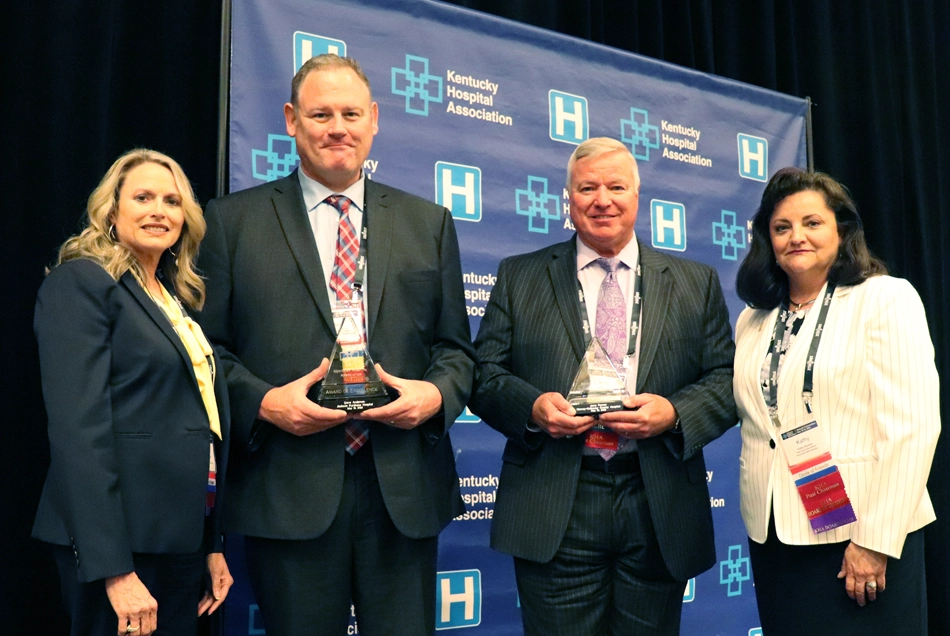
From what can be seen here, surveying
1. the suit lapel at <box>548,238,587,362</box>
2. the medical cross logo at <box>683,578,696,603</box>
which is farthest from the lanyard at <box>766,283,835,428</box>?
the medical cross logo at <box>683,578,696,603</box>

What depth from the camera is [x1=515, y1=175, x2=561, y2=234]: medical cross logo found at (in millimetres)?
3705

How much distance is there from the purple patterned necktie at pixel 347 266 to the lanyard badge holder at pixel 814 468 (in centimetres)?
116

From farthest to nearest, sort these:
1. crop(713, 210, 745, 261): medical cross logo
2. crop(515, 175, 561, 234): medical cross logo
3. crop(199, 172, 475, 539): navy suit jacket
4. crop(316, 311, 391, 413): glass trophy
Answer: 1. crop(713, 210, 745, 261): medical cross logo
2. crop(515, 175, 561, 234): medical cross logo
3. crop(199, 172, 475, 539): navy suit jacket
4. crop(316, 311, 391, 413): glass trophy

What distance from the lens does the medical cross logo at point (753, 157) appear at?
14.7 feet

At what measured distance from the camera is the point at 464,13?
11.7 feet

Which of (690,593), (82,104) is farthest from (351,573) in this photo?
(690,593)

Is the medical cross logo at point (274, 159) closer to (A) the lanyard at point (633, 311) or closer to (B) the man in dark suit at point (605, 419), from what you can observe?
(B) the man in dark suit at point (605, 419)

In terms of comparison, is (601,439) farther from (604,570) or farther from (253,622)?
(253,622)

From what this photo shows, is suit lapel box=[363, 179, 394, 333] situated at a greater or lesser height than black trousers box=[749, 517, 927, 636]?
greater

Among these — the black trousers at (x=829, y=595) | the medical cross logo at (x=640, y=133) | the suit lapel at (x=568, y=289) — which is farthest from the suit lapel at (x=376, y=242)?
the medical cross logo at (x=640, y=133)

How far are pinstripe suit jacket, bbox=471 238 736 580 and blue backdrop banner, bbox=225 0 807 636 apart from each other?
86 centimetres

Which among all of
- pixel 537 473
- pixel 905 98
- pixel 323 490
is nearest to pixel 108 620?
pixel 323 490

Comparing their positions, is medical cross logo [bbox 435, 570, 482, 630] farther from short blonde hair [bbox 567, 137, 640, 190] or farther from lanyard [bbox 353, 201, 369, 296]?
short blonde hair [bbox 567, 137, 640, 190]

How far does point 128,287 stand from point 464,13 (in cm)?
196
